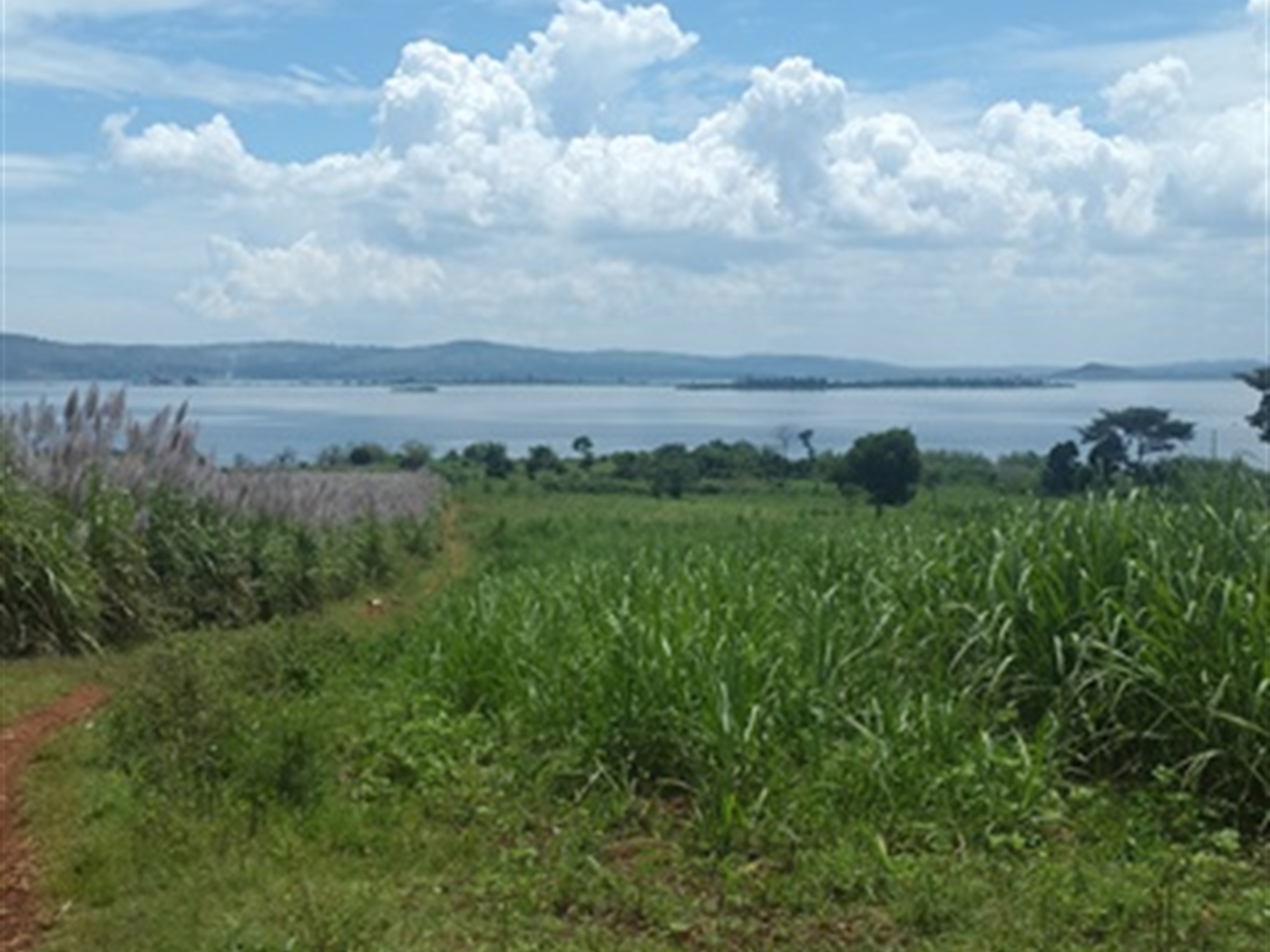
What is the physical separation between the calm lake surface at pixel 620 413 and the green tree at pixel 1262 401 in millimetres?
156

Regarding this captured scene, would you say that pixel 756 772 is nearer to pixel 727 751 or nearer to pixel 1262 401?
pixel 727 751

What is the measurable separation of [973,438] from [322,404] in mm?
35256

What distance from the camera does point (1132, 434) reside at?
14.0 m

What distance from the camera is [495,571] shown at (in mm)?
15766

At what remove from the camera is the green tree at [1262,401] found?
38.1 feet

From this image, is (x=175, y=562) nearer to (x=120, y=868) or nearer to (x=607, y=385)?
(x=120, y=868)

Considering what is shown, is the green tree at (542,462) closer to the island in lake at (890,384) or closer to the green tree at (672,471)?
the green tree at (672,471)

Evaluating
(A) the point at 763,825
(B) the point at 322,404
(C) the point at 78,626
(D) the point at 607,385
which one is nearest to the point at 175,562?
(C) the point at 78,626

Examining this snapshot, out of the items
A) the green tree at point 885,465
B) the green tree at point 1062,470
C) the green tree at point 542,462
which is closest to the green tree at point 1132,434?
the green tree at point 1062,470

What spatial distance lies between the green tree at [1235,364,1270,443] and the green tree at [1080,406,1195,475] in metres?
0.45

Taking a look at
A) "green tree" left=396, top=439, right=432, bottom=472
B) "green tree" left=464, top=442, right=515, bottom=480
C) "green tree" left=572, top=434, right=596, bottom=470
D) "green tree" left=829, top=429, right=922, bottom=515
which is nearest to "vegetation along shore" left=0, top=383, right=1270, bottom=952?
"green tree" left=829, top=429, right=922, bottom=515

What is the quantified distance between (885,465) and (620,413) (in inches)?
1659

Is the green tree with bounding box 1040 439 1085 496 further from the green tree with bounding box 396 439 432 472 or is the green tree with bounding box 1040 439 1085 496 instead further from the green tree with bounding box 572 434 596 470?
the green tree with bounding box 572 434 596 470

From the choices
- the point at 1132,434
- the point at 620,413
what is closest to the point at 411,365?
the point at 620,413
